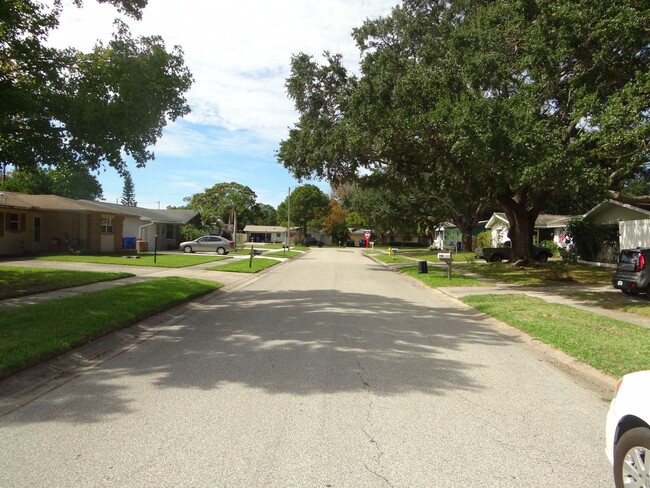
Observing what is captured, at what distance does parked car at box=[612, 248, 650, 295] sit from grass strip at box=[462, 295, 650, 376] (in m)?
2.56

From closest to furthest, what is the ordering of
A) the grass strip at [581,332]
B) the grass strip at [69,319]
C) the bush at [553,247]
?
the grass strip at [69,319] < the grass strip at [581,332] < the bush at [553,247]

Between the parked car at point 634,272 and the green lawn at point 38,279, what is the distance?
15.8 meters

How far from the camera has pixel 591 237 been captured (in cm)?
2709

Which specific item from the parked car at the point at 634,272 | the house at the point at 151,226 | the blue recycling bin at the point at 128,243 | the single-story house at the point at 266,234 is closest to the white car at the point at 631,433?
the parked car at the point at 634,272

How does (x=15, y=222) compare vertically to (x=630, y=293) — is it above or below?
above

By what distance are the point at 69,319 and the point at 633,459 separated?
28.5 feet

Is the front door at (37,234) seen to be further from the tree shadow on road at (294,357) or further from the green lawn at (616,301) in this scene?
the green lawn at (616,301)

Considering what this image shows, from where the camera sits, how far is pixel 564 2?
46.8 feet

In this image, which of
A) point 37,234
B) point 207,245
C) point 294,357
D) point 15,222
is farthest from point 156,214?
point 294,357

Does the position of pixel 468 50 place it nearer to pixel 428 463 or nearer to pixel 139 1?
pixel 139 1

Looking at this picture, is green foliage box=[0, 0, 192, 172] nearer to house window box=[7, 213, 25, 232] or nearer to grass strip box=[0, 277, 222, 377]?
grass strip box=[0, 277, 222, 377]

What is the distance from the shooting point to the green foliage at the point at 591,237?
2605 centimetres

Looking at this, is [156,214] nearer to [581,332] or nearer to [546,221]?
[546,221]

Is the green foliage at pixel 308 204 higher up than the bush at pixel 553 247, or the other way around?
the green foliage at pixel 308 204
